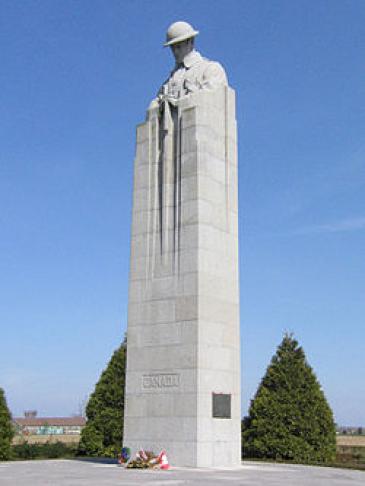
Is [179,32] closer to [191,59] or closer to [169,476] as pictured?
[191,59]

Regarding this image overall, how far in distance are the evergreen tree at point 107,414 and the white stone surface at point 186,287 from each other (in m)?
5.81

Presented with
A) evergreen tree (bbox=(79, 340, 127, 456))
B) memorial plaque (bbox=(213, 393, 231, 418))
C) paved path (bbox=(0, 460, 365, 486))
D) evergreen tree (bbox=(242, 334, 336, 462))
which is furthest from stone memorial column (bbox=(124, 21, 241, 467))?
evergreen tree (bbox=(79, 340, 127, 456))

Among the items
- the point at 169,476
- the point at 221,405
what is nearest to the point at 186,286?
the point at 221,405

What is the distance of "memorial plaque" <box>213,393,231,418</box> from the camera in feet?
62.3

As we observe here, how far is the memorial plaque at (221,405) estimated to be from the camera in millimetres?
18991

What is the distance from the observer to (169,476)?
1547cm

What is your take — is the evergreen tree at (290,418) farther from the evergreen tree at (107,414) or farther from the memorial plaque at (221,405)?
the memorial plaque at (221,405)

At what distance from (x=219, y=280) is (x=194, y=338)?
2.22 meters

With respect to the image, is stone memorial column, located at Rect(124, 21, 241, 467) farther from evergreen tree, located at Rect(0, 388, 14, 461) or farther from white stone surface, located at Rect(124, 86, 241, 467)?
evergreen tree, located at Rect(0, 388, 14, 461)

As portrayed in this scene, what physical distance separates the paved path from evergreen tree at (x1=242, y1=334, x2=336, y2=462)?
5273 mm

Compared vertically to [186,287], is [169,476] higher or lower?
lower

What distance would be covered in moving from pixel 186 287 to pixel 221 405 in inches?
145

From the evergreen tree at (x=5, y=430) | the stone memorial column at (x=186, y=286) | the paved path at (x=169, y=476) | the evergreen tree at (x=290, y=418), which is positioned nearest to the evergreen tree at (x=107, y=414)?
the evergreen tree at (x=5, y=430)

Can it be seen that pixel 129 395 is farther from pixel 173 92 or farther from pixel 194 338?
pixel 173 92
